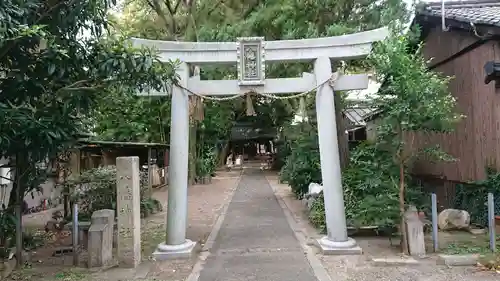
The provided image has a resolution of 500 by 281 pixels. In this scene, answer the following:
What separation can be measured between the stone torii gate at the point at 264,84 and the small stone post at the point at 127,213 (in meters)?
1.01

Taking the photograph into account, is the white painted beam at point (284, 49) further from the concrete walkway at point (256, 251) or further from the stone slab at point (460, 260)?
the stone slab at point (460, 260)

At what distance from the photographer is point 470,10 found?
12727 mm

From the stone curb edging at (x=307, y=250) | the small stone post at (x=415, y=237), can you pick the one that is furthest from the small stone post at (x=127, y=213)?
the small stone post at (x=415, y=237)

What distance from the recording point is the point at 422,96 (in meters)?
8.43

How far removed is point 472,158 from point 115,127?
1962cm

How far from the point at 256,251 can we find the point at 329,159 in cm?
244

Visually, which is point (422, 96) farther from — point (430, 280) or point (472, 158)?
point (472, 158)

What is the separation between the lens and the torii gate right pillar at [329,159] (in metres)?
9.42

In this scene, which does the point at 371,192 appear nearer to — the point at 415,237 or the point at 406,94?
the point at 415,237

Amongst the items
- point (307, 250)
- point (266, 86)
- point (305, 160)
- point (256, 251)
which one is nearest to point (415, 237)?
point (307, 250)

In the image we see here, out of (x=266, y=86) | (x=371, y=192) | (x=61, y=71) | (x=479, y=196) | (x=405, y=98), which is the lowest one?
(x=479, y=196)

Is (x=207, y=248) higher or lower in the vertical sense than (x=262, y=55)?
lower

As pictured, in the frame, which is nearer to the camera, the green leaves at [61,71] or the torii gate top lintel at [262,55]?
the green leaves at [61,71]

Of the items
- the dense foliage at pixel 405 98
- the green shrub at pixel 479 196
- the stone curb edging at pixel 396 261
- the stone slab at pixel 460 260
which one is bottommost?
the stone curb edging at pixel 396 261
